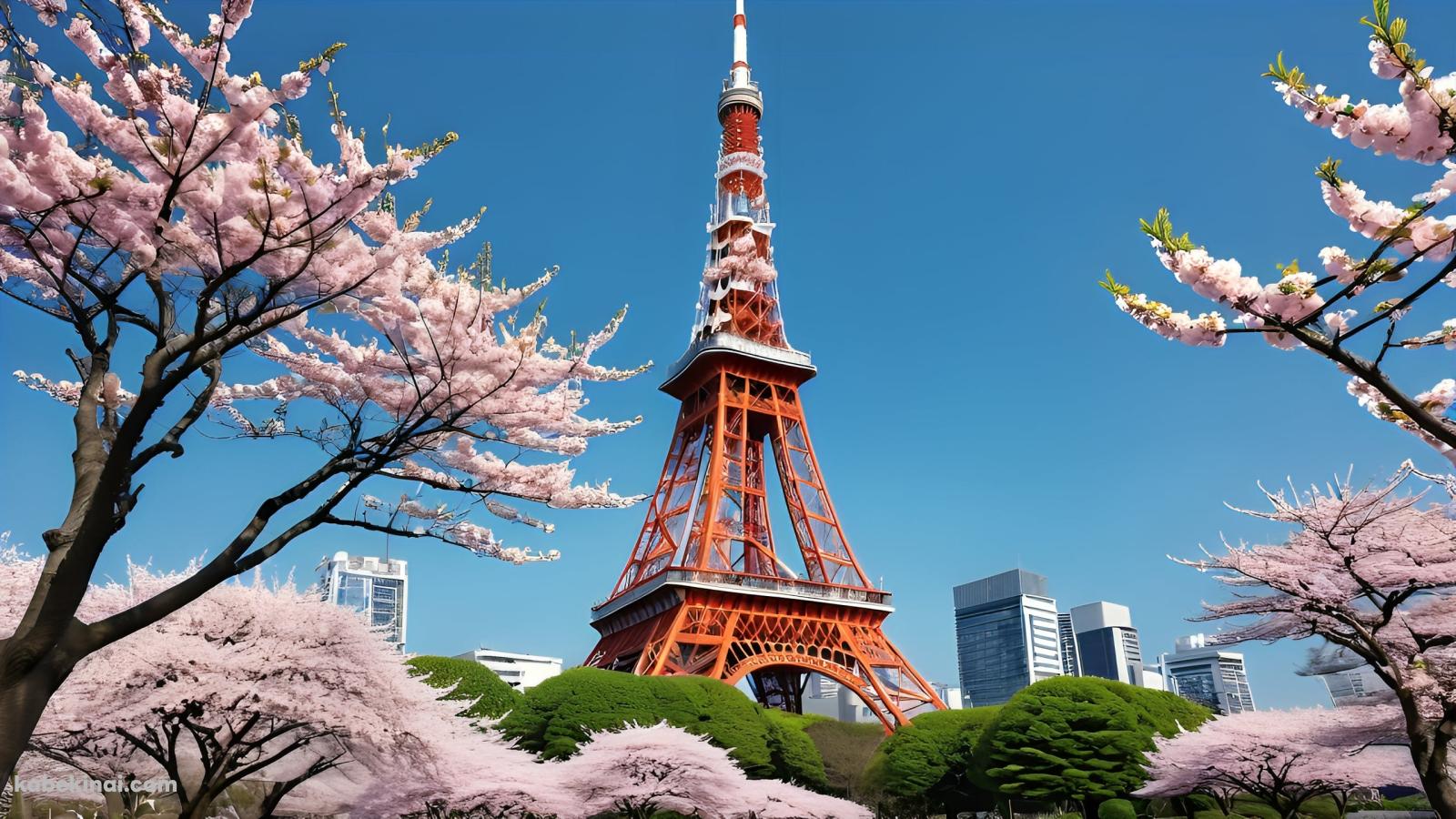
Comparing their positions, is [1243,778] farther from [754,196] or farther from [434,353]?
[754,196]

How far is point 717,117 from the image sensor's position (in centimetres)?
5034

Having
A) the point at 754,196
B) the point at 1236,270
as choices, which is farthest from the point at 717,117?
the point at 1236,270

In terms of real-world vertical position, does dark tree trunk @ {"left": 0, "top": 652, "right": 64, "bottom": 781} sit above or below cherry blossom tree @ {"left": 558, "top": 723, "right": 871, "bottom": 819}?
below

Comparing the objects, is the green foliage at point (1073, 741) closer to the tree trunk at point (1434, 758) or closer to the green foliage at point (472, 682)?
the green foliage at point (472, 682)

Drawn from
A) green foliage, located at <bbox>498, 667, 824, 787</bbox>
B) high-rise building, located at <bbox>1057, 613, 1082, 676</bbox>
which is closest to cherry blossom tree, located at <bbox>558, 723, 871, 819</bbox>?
green foliage, located at <bbox>498, 667, 824, 787</bbox>

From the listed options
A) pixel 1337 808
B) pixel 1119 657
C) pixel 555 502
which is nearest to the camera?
pixel 555 502

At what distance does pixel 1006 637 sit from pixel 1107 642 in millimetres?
15162

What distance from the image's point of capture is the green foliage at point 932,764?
32125mm

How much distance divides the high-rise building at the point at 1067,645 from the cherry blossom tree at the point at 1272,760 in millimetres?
135224

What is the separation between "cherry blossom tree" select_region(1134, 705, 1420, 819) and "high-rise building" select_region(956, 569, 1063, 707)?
127 m

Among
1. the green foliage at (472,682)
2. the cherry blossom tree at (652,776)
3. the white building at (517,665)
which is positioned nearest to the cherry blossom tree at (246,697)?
the cherry blossom tree at (652,776)

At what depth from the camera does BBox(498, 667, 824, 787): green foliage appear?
87.9 ft

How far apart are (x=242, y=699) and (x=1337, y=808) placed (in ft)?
106

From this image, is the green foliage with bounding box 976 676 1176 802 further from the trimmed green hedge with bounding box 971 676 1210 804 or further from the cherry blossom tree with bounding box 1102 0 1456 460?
the cherry blossom tree with bounding box 1102 0 1456 460
